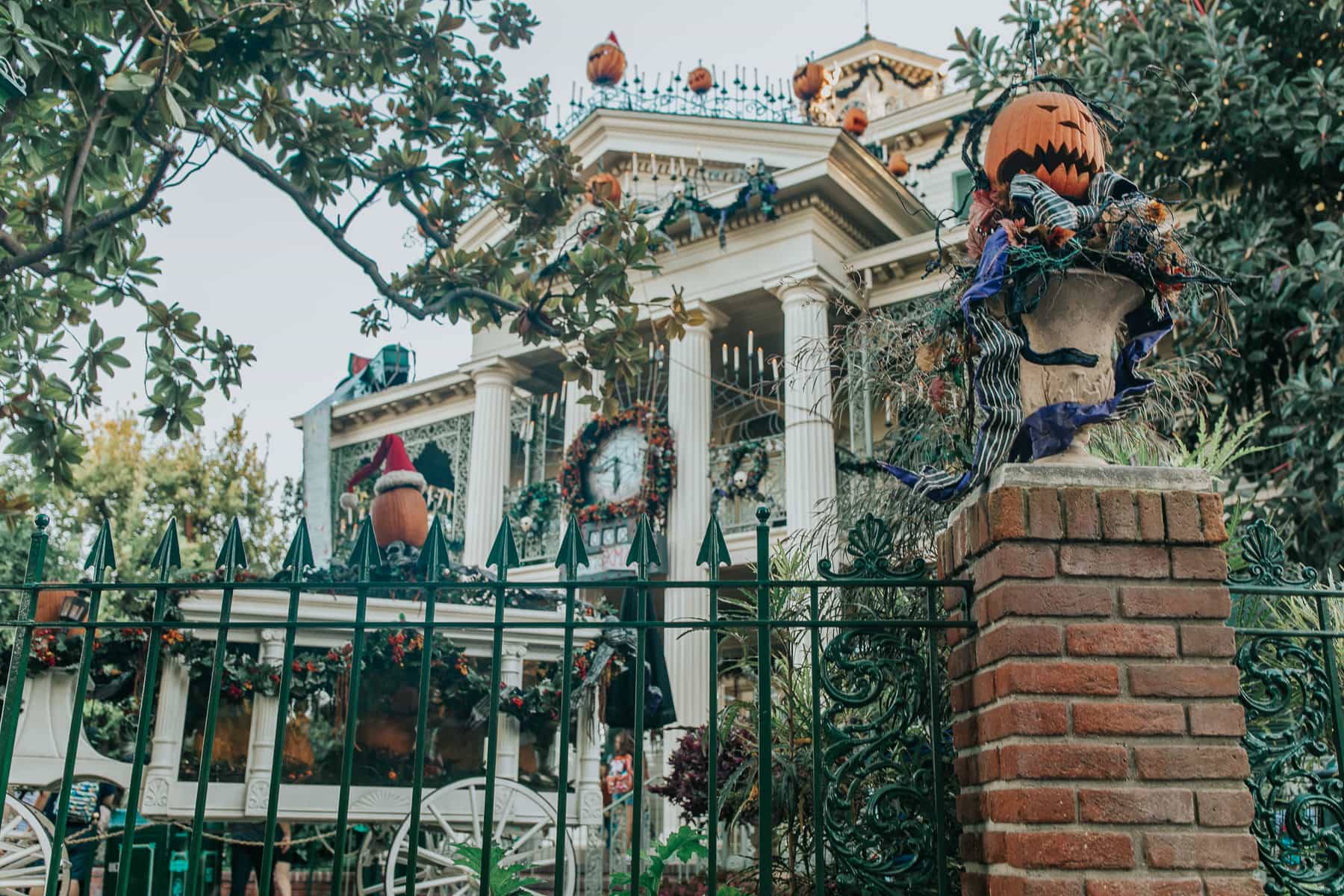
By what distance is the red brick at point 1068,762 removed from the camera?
8.32 ft

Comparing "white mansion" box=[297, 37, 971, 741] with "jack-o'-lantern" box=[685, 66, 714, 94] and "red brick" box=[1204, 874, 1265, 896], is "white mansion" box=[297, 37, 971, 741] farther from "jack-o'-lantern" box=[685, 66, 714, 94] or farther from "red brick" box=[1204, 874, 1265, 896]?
"red brick" box=[1204, 874, 1265, 896]

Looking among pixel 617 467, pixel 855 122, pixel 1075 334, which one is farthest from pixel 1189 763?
pixel 855 122

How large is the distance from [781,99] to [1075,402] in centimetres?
1528

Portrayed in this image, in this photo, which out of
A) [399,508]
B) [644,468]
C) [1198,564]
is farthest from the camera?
[644,468]

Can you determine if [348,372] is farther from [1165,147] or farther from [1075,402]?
[1075,402]

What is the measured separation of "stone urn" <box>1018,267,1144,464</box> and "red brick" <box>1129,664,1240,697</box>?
566 mm

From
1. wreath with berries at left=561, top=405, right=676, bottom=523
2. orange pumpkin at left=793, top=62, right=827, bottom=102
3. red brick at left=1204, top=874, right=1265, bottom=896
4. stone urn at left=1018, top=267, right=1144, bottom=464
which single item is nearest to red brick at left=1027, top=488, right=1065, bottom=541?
stone urn at left=1018, top=267, right=1144, bottom=464

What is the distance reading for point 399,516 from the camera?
709cm

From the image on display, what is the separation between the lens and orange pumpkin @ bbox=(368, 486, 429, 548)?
709cm

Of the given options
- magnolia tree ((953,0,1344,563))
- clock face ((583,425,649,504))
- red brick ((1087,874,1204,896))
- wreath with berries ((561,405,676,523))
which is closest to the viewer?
red brick ((1087,874,1204,896))

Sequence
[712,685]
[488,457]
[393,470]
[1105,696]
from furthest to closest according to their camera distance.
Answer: [488,457]
[393,470]
[712,685]
[1105,696]

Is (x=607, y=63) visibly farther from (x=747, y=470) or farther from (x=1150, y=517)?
(x=1150, y=517)

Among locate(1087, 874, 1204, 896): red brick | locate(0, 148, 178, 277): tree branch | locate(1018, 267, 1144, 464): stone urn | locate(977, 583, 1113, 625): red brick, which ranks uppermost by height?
locate(0, 148, 178, 277): tree branch

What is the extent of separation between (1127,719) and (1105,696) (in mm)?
→ 68
